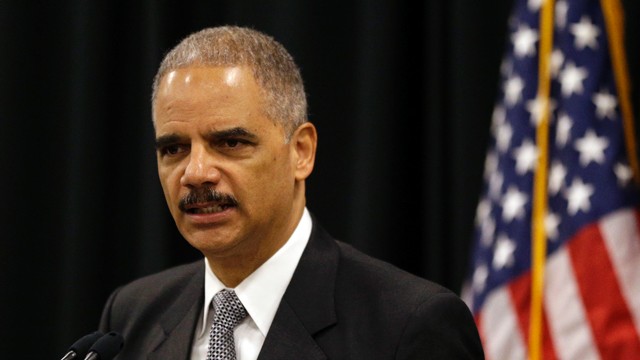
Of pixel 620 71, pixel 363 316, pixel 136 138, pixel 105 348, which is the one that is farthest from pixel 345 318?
pixel 136 138

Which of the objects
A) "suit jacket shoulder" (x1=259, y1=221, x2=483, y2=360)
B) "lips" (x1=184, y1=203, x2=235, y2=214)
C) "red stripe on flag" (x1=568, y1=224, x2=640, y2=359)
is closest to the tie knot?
"suit jacket shoulder" (x1=259, y1=221, x2=483, y2=360)

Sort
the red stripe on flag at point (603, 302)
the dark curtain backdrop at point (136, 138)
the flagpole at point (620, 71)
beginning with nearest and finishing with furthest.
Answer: the red stripe on flag at point (603, 302), the flagpole at point (620, 71), the dark curtain backdrop at point (136, 138)

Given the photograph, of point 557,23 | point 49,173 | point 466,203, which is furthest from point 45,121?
point 557,23

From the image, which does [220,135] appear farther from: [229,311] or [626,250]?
[626,250]

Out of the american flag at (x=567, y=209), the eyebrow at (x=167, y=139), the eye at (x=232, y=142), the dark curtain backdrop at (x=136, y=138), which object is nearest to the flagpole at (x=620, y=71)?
the american flag at (x=567, y=209)

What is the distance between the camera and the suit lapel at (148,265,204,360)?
2266 millimetres

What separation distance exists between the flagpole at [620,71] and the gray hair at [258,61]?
915mm

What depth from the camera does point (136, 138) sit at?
3543 mm

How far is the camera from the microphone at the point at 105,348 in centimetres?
195

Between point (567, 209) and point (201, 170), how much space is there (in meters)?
1.05

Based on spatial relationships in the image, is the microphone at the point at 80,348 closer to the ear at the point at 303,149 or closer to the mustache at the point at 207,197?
the mustache at the point at 207,197

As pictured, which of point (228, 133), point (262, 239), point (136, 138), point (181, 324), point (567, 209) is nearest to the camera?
point (228, 133)

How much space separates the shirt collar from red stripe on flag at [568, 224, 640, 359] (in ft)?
2.51

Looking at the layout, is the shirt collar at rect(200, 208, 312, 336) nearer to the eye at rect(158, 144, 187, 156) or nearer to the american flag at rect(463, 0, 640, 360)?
the eye at rect(158, 144, 187, 156)
